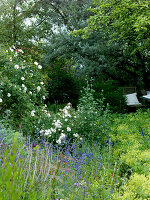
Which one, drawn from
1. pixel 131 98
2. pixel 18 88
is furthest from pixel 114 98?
pixel 18 88

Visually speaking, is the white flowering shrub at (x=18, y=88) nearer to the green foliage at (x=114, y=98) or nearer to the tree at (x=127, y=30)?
the tree at (x=127, y=30)

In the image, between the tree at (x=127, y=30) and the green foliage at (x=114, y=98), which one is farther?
the green foliage at (x=114, y=98)

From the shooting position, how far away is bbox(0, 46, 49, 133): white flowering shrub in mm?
5047

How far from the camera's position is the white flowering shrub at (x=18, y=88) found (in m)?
5.05

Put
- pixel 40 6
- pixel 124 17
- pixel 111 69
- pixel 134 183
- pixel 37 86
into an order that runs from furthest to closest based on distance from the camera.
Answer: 1. pixel 40 6
2. pixel 111 69
3. pixel 124 17
4. pixel 37 86
5. pixel 134 183

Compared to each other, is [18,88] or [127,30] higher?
[127,30]

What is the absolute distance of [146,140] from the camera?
4352 millimetres

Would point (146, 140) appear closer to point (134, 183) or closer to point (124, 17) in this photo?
point (134, 183)

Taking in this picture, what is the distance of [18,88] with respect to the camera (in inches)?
197

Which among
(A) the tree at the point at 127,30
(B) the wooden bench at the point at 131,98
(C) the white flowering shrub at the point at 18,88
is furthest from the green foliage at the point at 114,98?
(C) the white flowering shrub at the point at 18,88

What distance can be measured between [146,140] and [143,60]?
690cm

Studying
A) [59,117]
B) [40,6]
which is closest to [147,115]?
[59,117]

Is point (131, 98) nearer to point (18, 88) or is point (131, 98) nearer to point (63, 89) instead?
point (63, 89)

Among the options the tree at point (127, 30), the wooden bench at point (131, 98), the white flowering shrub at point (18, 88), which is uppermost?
the tree at point (127, 30)
